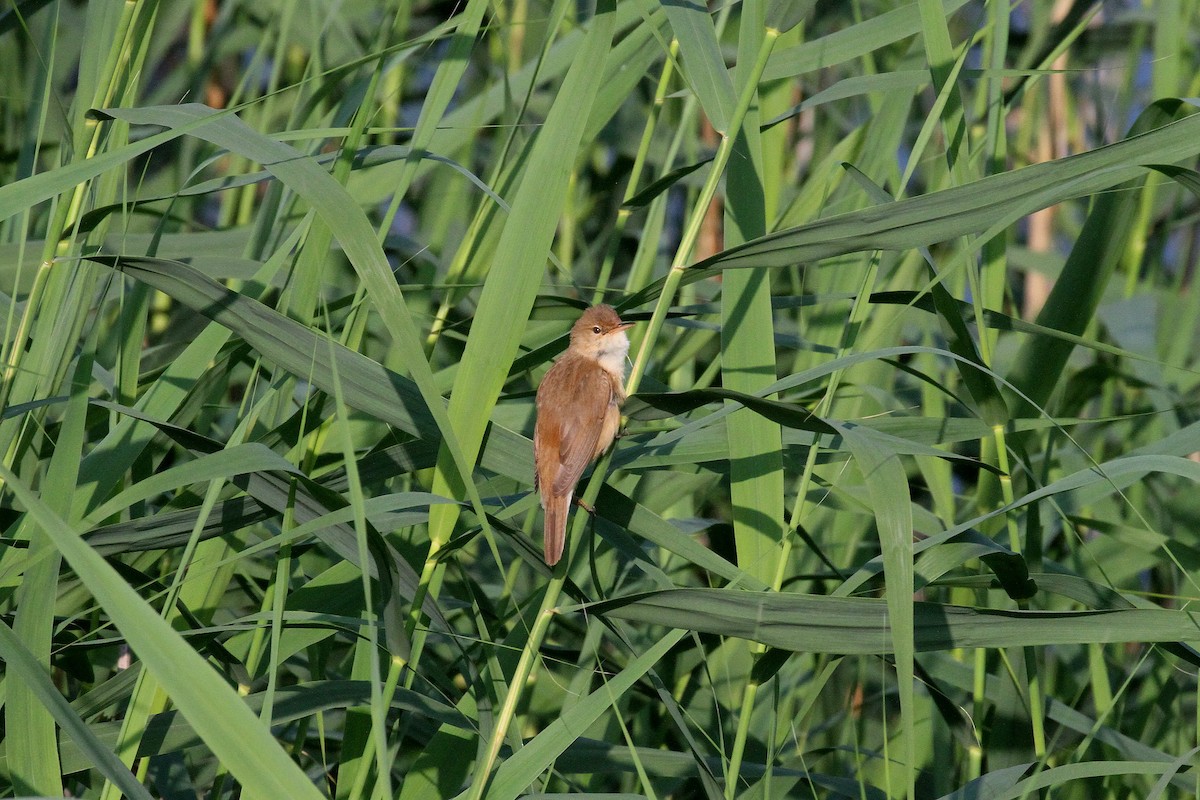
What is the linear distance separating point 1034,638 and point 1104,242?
936 mm

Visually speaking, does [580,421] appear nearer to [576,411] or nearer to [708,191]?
[576,411]

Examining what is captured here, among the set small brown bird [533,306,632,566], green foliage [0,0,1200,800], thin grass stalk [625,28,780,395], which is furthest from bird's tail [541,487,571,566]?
thin grass stalk [625,28,780,395]

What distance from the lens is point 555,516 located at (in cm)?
229

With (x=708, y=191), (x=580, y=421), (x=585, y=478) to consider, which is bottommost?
(x=585, y=478)

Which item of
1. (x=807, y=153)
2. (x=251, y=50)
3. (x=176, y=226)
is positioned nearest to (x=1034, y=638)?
(x=176, y=226)

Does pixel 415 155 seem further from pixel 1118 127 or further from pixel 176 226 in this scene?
pixel 1118 127

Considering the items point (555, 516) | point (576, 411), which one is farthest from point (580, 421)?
point (555, 516)

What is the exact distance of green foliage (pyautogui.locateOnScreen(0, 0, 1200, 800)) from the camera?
163 centimetres

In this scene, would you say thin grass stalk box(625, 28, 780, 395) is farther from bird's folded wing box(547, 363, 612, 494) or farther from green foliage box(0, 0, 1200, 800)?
bird's folded wing box(547, 363, 612, 494)

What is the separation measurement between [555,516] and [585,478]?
198 mm

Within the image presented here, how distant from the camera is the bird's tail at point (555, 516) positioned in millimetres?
2236

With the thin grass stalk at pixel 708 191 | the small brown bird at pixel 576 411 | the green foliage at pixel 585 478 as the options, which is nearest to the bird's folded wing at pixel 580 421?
the small brown bird at pixel 576 411

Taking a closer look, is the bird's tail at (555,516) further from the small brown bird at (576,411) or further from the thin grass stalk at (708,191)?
the thin grass stalk at (708,191)

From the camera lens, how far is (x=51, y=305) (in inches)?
73.5
